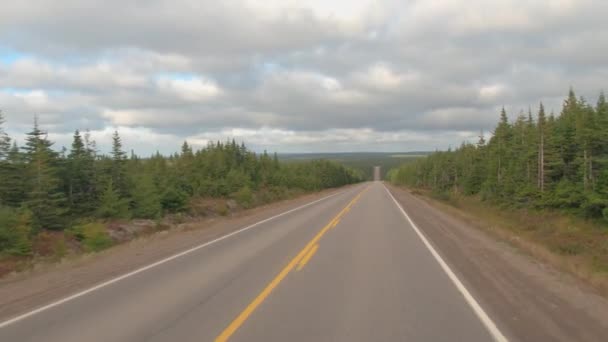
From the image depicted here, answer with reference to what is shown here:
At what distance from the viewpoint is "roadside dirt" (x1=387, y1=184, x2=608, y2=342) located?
5.54m

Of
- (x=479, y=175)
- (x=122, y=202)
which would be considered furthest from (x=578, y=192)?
(x=122, y=202)

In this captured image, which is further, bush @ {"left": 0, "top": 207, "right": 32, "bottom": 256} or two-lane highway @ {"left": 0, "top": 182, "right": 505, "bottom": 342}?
bush @ {"left": 0, "top": 207, "right": 32, "bottom": 256}

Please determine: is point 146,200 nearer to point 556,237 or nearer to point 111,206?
point 111,206

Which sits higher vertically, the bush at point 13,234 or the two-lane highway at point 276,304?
the two-lane highway at point 276,304

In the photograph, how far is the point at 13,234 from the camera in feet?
69.9

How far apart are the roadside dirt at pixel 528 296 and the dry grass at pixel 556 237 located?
450 mm

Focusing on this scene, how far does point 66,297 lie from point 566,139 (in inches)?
1667

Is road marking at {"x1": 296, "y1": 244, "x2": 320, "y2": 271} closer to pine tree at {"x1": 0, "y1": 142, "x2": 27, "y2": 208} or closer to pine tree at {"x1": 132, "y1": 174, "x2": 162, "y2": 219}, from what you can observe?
pine tree at {"x1": 0, "y1": 142, "x2": 27, "y2": 208}

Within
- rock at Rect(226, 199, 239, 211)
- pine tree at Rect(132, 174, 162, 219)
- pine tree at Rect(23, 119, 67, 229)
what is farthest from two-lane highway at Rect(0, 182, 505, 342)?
rock at Rect(226, 199, 239, 211)

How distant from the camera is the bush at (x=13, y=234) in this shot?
816 inches

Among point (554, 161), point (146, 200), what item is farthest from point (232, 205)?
point (554, 161)

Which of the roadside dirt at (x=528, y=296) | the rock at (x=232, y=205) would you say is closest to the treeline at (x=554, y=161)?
the roadside dirt at (x=528, y=296)

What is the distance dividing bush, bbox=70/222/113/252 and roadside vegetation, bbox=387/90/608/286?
19.9 metres

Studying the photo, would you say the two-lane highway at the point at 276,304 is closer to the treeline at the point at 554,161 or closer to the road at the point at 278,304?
the road at the point at 278,304
